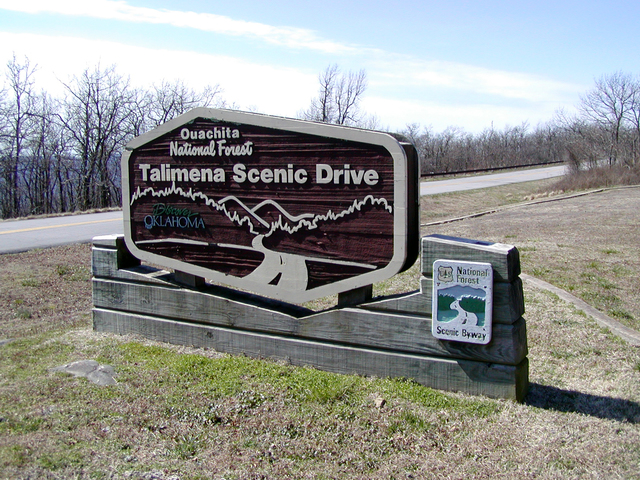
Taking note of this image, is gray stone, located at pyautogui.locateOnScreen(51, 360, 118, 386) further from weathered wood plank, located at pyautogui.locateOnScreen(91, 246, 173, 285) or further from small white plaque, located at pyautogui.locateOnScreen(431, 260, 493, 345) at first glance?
small white plaque, located at pyautogui.locateOnScreen(431, 260, 493, 345)

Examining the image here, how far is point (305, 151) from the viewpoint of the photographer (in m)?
4.28

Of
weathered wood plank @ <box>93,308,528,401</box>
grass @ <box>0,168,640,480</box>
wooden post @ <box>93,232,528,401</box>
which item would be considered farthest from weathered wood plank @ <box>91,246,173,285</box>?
grass @ <box>0,168,640,480</box>

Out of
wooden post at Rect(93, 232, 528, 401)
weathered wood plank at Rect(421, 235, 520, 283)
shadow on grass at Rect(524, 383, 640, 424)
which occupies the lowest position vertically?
shadow on grass at Rect(524, 383, 640, 424)

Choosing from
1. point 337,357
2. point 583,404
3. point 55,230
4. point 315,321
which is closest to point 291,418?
point 337,357

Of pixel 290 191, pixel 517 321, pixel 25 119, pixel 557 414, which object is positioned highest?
pixel 25 119

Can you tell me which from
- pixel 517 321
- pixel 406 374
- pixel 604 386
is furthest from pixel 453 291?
pixel 604 386

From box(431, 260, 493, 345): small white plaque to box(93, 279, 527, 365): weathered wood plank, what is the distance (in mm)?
88

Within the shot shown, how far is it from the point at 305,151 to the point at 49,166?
37.3 m

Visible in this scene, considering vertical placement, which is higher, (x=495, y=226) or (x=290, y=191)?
(x=290, y=191)

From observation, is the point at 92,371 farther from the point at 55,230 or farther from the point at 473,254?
the point at 55,230

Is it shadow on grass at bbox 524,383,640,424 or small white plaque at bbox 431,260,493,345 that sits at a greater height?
small white plaque at bbox 431,260,493,345

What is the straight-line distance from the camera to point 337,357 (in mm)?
4348

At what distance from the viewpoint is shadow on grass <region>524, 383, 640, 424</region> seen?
12.1ft

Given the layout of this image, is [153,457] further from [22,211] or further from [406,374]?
[22,211]
